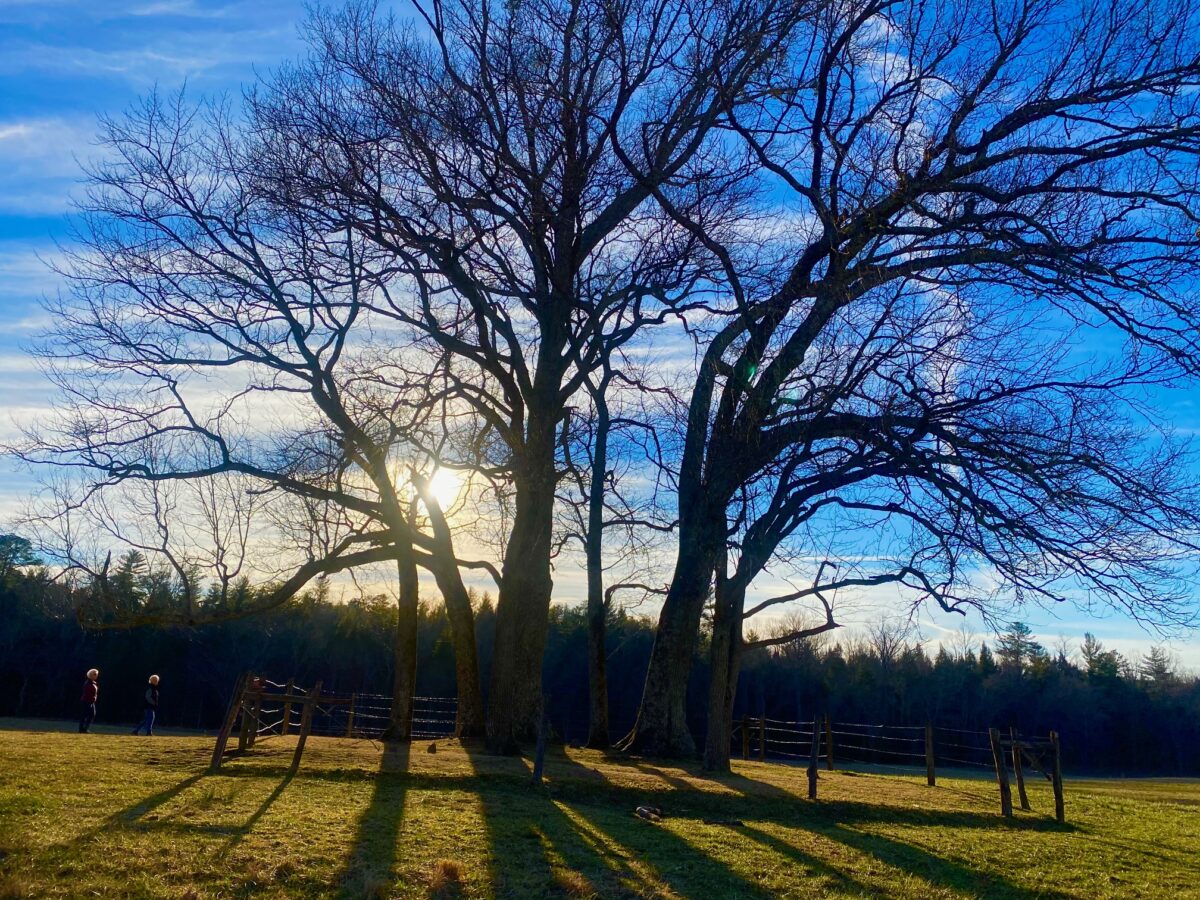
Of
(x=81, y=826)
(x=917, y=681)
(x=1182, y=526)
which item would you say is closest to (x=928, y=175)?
(x=1182, y=526)

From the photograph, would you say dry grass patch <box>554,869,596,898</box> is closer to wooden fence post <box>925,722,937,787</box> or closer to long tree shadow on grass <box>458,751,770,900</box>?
long tree shadow on grass <box>458,751,770,900</box>

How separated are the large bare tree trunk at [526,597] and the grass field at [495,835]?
1.99 meters

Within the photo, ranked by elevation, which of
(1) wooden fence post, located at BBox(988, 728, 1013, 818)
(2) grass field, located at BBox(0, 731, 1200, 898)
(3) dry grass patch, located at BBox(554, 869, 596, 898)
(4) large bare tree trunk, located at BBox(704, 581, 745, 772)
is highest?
(4) large bare tree trunk, located at BBox(704, 581, 745, 772)

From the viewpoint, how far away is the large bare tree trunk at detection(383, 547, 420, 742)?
17.8 metres

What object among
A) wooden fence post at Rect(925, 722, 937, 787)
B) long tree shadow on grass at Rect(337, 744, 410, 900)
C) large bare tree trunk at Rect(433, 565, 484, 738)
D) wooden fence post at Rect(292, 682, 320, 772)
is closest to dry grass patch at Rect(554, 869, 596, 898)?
long tree shadow on grass at Rect(337, 744, 410, 900)

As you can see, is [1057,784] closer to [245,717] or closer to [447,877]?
[447,877]

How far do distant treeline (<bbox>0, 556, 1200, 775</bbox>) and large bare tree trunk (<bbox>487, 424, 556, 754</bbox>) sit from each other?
1994 centimetres

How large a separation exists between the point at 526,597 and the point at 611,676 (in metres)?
36.5

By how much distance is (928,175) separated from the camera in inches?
510

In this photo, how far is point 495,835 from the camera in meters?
8.61

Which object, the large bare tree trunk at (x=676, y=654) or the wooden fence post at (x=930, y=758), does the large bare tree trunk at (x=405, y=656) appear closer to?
the large bare tree trunk at (x=676, y=654)

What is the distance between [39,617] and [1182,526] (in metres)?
47.3

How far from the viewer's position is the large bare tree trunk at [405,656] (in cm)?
1778

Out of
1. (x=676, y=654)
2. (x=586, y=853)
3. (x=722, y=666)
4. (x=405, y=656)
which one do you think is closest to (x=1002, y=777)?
(x=722, y=666)
